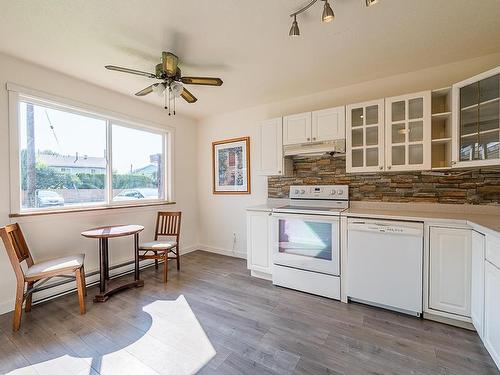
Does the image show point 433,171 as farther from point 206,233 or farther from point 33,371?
point 33,371

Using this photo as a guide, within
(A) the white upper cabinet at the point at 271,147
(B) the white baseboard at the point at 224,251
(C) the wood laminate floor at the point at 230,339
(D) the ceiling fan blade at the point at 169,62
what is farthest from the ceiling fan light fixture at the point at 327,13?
(B) the white baseboard at the point at 224,251

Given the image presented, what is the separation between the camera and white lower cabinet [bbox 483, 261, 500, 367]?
146cm

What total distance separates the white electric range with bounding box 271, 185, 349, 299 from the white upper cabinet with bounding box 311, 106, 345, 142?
2.22ft

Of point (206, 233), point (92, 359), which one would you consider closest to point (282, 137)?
point (206, 233)

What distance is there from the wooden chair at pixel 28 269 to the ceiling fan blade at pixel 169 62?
1.92 meters

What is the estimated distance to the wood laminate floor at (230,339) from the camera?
5.09 ft

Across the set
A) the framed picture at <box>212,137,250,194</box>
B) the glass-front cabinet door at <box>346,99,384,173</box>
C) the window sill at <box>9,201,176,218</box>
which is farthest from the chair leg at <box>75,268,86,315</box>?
the glass-front cabinet door at <box>346,99,384,173</box>

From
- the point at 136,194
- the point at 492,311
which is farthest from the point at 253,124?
the point at 492,311

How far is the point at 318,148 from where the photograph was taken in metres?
2.78

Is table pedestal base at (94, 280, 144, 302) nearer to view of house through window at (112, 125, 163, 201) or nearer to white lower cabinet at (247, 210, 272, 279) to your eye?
view of house through window at (112, 125, 163, 201)

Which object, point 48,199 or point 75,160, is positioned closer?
point 48,199

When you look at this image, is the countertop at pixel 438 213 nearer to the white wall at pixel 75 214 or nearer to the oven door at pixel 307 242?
the oven door at pixel 307 242

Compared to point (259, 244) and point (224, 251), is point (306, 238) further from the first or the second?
point (224, 251)

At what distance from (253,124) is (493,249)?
10.0 feet
